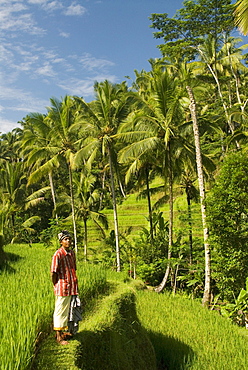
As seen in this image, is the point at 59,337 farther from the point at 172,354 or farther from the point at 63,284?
the point at 172,354

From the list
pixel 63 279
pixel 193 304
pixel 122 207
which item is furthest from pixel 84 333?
pixel 122 207

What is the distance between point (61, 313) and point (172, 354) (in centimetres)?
323

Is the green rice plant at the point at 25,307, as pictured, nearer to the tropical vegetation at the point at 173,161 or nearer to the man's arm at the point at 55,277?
the man's arm at the point at 55,277

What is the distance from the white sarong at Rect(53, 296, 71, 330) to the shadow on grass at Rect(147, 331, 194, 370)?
3.05 m

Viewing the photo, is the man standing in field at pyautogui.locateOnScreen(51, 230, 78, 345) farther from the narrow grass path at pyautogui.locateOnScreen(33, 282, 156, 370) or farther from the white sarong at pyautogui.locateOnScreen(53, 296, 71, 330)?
the narrow grass path at pyautogui.locateOnScreen(33, 282, 156, 370)

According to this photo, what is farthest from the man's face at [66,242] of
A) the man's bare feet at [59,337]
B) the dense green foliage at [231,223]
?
the dense green foliage at [231,223]

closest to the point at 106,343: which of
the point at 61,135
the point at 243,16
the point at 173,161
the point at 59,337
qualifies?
the point at 59,337

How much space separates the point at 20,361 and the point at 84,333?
50.2 inches

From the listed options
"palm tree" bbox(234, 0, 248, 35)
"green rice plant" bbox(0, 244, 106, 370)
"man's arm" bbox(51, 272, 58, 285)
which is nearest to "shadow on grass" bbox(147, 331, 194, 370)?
"green rice plant" bbox(0, 244, 106, 370)

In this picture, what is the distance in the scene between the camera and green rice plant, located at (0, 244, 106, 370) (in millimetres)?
2711

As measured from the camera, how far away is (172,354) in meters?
6.02

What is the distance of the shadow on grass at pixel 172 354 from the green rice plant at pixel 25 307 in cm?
173

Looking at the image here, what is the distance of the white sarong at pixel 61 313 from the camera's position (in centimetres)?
356

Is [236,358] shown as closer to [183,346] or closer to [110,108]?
[183,346]
